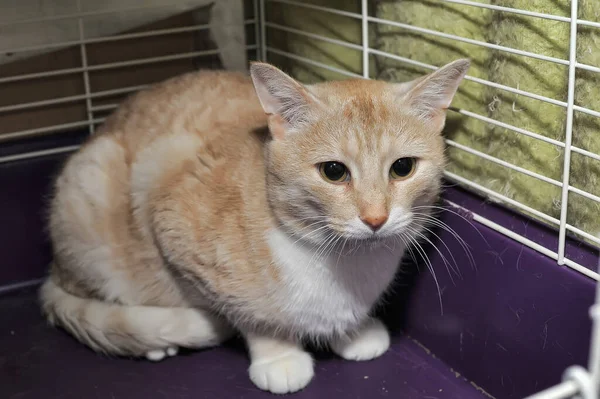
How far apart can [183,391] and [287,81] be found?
0.68 meters

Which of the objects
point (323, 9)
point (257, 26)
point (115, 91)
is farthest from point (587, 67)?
point (115, 91)

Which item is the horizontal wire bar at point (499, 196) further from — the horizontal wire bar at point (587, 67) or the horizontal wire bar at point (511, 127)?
the horizontal wire bar at point (587, 67)

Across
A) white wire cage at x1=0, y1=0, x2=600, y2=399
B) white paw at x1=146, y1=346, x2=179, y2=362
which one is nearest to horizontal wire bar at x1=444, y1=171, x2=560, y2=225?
white wire cage at x1=0, y1=0, x2=600, y2=399

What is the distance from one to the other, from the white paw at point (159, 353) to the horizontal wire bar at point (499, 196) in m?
0.70

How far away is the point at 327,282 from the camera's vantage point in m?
Answer: 1.41

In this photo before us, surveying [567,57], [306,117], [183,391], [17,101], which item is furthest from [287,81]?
[17,101]

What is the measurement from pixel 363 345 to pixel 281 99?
23.4 inches

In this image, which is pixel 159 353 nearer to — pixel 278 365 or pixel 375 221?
pixel 278 365

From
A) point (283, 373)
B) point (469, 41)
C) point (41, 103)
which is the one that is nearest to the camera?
point (469, 41)

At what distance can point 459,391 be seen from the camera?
4.93 ft

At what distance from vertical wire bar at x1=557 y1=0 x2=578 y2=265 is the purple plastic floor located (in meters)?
0.40

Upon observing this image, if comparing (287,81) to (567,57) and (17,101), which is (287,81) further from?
(17,101)

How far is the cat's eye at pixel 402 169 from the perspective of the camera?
1.31 meters

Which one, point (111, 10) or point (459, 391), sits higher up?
point (111, 10)
